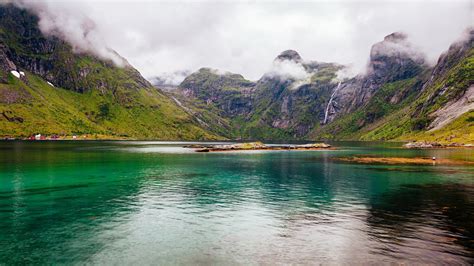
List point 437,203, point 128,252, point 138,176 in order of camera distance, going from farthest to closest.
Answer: point 138,176, point 437,203, point 128,252

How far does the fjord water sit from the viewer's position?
28.3 meters

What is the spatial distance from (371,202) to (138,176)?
52318 millimetres

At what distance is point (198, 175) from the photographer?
82.8 metres

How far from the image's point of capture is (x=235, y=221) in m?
40.0

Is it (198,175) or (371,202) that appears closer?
(371,202)

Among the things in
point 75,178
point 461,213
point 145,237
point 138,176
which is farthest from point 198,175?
point 461,213

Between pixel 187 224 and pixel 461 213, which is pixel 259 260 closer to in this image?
pixel 187 224

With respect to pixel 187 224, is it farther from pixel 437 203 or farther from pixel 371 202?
pixel 437 203

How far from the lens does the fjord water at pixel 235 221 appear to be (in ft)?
93.0

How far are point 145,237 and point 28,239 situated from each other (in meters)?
10.7

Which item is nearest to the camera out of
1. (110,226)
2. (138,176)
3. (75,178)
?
(110,226)

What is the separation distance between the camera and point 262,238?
33.2m

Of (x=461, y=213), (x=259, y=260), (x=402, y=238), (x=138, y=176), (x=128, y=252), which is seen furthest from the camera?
(x=138, y=176)

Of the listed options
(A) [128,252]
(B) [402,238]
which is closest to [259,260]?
(A) [128,252]
